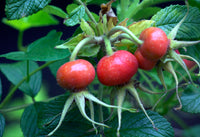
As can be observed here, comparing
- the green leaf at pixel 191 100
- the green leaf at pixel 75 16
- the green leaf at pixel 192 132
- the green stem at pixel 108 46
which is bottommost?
the green leaf at pixel 192 132

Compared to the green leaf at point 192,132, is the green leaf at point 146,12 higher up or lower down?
higher up

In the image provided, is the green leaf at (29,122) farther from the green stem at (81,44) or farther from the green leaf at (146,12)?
the green leaf at (146,12)

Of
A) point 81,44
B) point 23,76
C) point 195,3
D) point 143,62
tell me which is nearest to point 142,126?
point 143,62

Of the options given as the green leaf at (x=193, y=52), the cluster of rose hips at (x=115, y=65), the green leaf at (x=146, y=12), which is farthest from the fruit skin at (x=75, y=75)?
the green leaf at (x=146, y=12)

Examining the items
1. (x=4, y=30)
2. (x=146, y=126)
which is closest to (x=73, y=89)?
(x=146, y=126)

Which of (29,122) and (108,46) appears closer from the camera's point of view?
(108,46)

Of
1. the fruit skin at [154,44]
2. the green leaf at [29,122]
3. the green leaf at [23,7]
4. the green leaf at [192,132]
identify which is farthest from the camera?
the green leaf at [192,132]

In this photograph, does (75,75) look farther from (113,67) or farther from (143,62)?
(143,62)

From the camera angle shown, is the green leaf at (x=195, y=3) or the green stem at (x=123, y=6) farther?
the green stem at (x=123, y=6)
